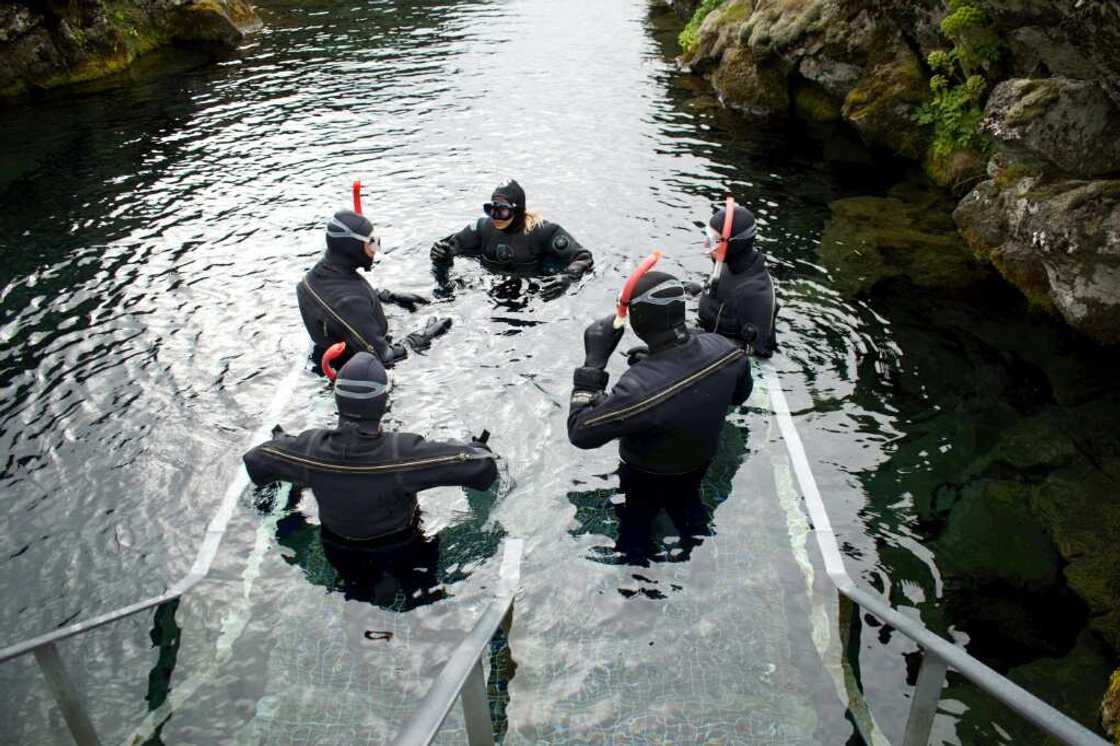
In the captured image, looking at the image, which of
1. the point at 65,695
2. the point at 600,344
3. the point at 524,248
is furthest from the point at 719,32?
the point at 65,695

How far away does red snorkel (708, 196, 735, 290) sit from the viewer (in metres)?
7.58

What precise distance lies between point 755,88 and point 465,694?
712 inches

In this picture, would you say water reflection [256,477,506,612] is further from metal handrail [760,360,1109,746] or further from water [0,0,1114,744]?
metal handrail [760,360,1109,746]

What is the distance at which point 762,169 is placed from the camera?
615 inches

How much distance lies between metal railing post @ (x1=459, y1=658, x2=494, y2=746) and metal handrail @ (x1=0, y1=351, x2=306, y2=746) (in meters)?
2.12

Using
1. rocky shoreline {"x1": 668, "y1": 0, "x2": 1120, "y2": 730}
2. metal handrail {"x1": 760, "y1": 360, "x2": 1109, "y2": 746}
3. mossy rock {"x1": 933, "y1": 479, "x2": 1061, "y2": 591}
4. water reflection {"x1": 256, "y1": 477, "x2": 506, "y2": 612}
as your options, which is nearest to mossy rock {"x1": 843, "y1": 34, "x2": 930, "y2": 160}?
rocky shoreline {"x1": 668, "y1": 0, "x2": 1120, "y2": 730}

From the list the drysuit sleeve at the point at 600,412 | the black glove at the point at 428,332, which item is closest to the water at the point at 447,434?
the black glove at the point at 428,332

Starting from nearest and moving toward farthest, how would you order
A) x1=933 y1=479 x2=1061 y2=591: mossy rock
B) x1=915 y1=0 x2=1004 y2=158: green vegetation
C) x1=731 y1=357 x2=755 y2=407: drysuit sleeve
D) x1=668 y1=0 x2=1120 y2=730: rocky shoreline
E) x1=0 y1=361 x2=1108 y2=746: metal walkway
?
x1=0 y1=361 x2=1108 y2=746: metal walkway, x1=731 y1=357 x2=755 y2=407: drysuit sleeve, x1=933 y1=479 x2=1061 y2=591: mossy rock, x1=668 y1=0 x2=1120 y2=730: rocky shoreline, x1=915 y1=0 x2=1004 y2=158: green vegetation

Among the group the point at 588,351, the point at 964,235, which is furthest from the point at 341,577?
the point at 964,235

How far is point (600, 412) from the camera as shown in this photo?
6.03m

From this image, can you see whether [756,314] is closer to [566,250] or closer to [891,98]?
[566,250]

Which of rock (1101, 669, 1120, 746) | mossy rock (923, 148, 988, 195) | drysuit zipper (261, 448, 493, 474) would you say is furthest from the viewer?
mossy rock (923, 148, 988, 195)

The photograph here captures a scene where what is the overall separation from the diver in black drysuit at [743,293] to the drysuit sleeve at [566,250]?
3.07m

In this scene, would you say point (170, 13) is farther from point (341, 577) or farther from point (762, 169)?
point (341, 577)
